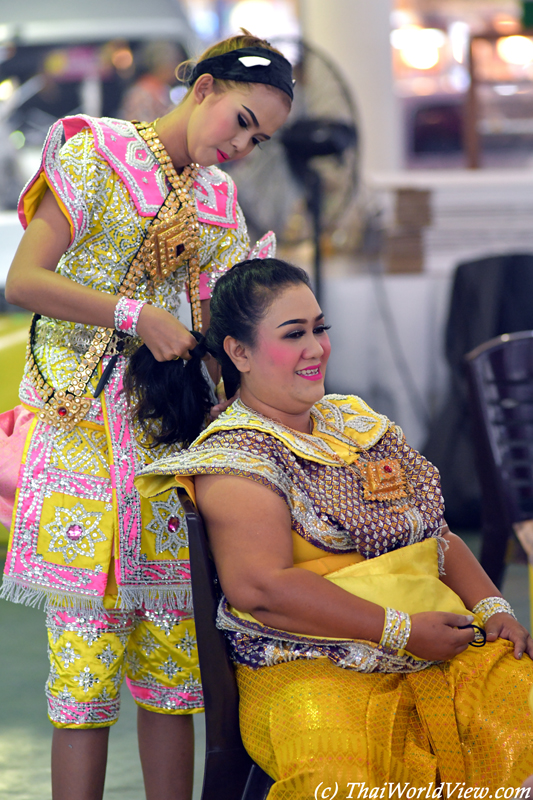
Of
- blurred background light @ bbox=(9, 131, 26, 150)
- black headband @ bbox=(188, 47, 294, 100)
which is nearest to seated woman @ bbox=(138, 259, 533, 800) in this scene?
black headband @ bbox=(188, 47, 294, 100)

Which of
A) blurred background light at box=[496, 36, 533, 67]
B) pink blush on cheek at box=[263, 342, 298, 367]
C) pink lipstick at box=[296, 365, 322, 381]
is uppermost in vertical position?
blurred background light at box=[496, 36, 533, 67]

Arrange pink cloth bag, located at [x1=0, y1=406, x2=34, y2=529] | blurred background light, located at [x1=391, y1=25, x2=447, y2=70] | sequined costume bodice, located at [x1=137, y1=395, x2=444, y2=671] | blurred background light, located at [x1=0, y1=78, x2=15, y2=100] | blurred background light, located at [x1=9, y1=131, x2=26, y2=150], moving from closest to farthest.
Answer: sequined costume bodice, located at [x1=137, y1=395, x2=444, y2=671], pink cloth bag, located at [x1=0, y1=406, x2=34, y2=529], blurred background light, located at [x1=9, y1=131, x2=26, y2=150], blurred background light, located at [x1=0, y1=78, x2=15, y2=100], blurred background light, located at [x1=391, y1=25, x2=447, y2=70]

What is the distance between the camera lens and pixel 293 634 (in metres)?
1.35

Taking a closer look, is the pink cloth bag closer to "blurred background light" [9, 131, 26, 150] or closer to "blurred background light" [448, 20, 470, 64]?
"blurred background light" [9, 131, 26, 150]

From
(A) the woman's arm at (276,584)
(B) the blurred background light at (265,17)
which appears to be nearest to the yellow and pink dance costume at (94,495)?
(A) the woman's arm at (276,584)

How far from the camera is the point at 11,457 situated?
1.61m

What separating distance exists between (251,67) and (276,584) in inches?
31.0

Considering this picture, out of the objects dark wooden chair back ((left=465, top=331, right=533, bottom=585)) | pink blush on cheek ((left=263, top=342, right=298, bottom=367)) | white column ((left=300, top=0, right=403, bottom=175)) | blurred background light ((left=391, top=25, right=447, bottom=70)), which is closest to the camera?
pink blush on cheek ((left=263, top=342, right=298, bottom=367))

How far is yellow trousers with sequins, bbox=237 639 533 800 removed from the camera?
126cm

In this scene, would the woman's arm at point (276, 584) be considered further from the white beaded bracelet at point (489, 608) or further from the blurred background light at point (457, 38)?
the blurred background light at point (457, 38)

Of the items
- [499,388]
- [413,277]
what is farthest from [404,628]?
[413,277]

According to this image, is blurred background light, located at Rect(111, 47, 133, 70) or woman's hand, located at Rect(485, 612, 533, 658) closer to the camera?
woman's hand, located at Rect(485, 612, 533, 658)

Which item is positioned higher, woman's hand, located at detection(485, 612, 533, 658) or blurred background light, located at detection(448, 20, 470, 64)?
blurred background light, located at detection(448, 20, 470, 64)

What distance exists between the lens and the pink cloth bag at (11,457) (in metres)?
1.61
